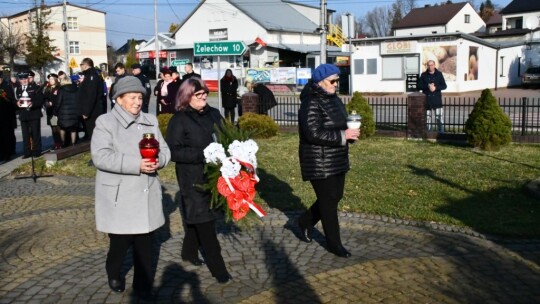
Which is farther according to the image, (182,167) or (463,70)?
(463,70)

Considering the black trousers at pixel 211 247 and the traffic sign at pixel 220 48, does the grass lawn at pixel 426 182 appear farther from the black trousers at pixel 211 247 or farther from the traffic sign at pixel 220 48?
the black trousers at pixel 211 247

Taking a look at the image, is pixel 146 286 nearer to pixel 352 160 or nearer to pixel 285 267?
pixel 285 267

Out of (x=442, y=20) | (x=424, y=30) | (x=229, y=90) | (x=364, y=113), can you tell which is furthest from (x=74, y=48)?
(x=364, y=113)

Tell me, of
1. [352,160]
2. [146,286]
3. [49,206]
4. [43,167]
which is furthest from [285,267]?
[43,167]

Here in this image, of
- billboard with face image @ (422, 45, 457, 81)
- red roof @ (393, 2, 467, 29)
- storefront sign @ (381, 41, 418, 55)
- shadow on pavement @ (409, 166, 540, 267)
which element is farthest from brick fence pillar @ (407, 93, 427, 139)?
red roof @ (393, 2, 467, 29)

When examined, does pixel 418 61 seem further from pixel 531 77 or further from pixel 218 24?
pixel 218 24

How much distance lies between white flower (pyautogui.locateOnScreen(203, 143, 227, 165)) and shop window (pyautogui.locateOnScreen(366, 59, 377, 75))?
3227cm

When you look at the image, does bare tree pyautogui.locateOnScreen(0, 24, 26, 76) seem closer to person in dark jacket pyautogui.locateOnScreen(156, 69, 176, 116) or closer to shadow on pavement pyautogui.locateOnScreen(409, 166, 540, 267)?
person in dark jacket pyautogui.locateOnScreen(156, 69, 176, 116)

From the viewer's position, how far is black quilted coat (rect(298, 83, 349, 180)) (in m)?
5.59

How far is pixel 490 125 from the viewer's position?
12266mm

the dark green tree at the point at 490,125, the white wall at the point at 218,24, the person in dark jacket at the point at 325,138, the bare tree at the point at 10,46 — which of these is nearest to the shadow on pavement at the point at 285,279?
the person in dark jacket at the point at 325,138

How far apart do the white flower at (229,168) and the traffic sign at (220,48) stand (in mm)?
10160

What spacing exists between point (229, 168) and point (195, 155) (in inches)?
15.3

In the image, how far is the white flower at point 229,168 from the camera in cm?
486
